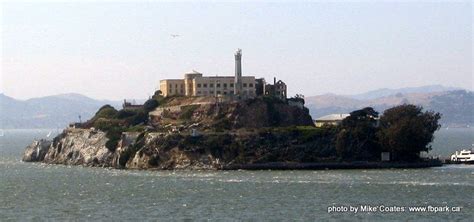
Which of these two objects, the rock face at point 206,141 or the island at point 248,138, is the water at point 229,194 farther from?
the rock face at point 206,141

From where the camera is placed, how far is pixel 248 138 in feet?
375

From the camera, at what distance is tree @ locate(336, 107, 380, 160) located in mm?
110438

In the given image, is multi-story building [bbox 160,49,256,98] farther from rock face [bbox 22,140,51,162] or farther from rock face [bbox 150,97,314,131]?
rock face [bbox 22,140,51,162]

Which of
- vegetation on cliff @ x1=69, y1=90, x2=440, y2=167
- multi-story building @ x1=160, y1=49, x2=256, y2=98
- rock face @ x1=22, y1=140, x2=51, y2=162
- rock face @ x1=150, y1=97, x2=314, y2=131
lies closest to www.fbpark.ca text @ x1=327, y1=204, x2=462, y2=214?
vegetation on cliff @ x1=69, y1=90, x2=440, y2=167

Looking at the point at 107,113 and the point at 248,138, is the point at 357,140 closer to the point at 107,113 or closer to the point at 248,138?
the point at 248,138

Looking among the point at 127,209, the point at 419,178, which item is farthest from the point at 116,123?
the point at 127,209

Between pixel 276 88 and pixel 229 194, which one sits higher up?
pixel 276 88

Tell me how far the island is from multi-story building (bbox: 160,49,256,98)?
805 mm

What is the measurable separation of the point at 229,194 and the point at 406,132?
3686 cm

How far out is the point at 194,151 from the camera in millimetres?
112125

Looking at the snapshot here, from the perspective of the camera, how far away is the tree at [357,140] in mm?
110438

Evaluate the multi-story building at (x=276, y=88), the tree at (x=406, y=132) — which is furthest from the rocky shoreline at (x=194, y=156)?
the multi-story building at (x=276, y=88)

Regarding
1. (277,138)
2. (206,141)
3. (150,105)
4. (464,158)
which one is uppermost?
(150,105)

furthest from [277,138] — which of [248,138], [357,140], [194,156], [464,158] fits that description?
[464,158]
